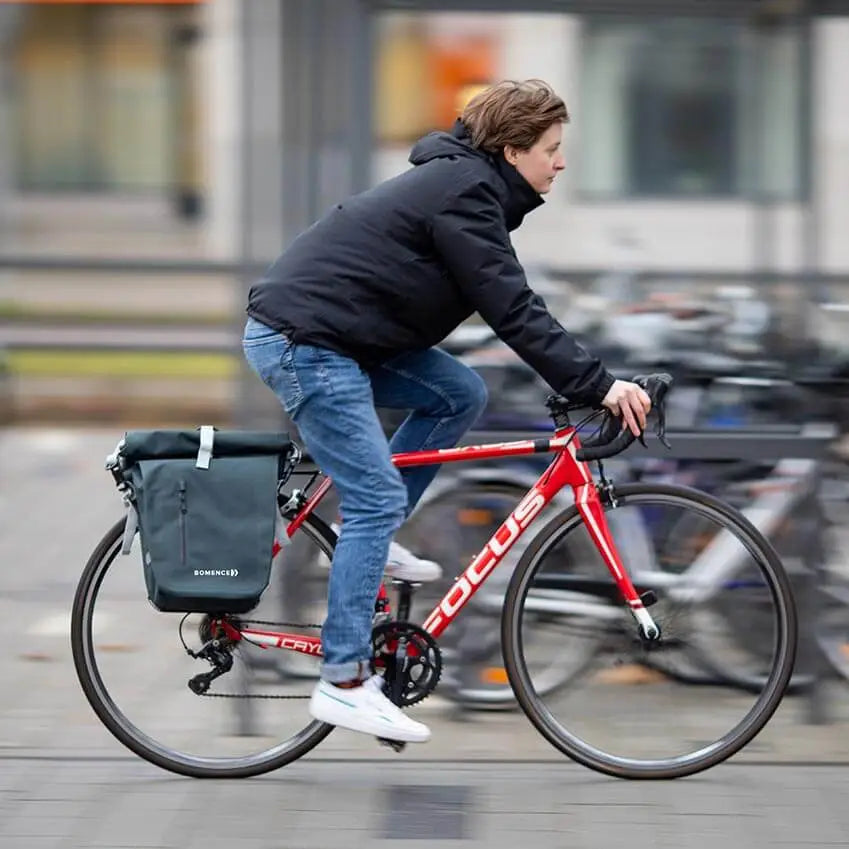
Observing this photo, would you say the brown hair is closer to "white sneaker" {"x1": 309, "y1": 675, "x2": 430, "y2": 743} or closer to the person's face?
the person's face

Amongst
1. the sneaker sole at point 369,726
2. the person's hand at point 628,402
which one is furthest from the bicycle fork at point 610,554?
the sneaker sole at point 369,726

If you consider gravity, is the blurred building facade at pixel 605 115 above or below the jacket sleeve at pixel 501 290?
above

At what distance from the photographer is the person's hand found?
4191 mm

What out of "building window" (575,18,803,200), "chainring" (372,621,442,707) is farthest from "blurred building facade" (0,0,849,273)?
"chainring" (372,621,442,707)

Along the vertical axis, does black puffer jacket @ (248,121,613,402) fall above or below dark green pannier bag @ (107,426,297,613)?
above

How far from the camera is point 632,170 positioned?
5.73 metres

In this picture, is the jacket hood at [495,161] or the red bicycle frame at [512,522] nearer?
the jacket hood at [495,161]

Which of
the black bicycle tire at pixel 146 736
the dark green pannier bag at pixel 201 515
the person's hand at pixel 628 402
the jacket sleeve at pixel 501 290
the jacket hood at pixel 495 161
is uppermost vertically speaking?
the jacket hood at pixel 495 161

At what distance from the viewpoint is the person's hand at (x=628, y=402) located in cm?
419

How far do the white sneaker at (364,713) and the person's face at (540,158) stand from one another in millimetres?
1247

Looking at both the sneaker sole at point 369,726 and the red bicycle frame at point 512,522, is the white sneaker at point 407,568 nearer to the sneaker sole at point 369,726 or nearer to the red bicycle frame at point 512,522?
the red bicycle frame at point 512,522

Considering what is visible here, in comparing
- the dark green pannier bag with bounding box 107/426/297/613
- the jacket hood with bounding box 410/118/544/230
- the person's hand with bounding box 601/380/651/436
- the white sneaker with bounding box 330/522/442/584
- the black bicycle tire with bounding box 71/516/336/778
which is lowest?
the black bicycle tire with bounding box 71/516/336/778

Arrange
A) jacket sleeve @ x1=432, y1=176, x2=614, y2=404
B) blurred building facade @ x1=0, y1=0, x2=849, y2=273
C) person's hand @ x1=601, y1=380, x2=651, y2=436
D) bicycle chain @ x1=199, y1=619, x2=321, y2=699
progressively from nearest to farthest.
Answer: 1. jacket sleeve @ x1=432, y1=176, x2=614, y2=404
2. person's hand @ x1=601, y1=380, x2=651, y2=436
3. bicycle chain @ x1=199, y1=619, x2=321, y2=699
4. blurred building facade @ x1=0, y1=0, x2=849, y2=273

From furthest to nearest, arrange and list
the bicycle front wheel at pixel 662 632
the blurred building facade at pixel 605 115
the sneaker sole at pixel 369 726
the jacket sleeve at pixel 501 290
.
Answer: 1. the blurred building facade at pixel 605 115
2. the bicycle front wheel at pixel 662 632
3. the sneaker sole at pixel 369 726
4. the jacket sleeve at pixel 501 290
